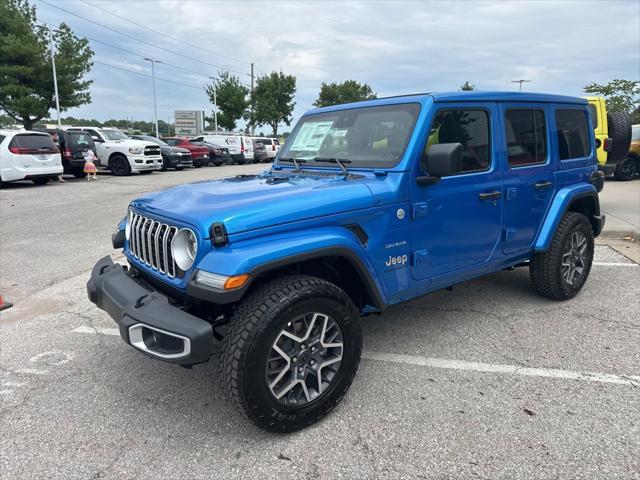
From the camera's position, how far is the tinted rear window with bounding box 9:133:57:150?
1341cm

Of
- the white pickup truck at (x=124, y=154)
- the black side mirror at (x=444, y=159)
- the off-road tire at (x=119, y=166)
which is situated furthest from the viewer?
the off-road tire at (x=119, y=166)

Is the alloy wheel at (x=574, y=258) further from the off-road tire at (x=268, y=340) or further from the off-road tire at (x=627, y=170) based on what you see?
the off-road tire at (x=627, y=170)

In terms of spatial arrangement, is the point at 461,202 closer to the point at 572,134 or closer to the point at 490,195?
the point at 490,195

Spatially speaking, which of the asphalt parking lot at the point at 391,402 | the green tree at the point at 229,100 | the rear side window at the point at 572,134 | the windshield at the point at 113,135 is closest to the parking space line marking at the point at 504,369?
the asphalt parking lot at the point at 391,402

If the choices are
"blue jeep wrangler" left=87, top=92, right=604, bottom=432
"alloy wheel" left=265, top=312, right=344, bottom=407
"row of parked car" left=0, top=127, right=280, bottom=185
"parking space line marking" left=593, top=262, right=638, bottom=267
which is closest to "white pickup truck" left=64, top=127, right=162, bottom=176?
"row of parked car" left=0, top=127, right=280, bottom=185

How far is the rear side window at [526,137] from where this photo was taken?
3.79m

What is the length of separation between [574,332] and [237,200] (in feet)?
9.69

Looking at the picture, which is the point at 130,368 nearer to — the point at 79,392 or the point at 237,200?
the point at 79,392

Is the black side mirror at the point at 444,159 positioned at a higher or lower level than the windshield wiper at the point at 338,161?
higher

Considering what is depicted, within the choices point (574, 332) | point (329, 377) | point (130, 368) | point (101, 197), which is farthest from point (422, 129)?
point (101, 197)

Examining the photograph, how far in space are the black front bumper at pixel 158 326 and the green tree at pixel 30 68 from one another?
2655 cm

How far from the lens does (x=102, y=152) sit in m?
18.3

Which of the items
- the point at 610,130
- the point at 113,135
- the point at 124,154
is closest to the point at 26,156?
the point at 124,154

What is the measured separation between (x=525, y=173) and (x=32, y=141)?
46.9 ft
